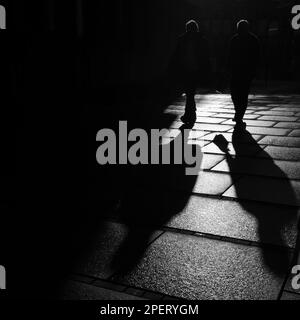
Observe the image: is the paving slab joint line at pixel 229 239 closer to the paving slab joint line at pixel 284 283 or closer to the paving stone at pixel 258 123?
the paving slab joint line at pixel 284 283

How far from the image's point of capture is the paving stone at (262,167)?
5.54 m

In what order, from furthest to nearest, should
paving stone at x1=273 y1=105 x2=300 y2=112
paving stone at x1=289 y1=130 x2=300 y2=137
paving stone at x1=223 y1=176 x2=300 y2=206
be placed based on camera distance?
paving stone at x1=273 y1=105 x2=300 y2=112
paving stone at x1=289 y1=130 x2=300 y2=137
paving stone at x1=223 y1=176 x2=300 y2=206

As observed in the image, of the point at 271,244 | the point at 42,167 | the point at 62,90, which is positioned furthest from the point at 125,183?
the point at 62,90

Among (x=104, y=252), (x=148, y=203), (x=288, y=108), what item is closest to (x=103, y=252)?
(x=104, y=252)

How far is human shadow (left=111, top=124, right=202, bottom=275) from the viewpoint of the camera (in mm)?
3395

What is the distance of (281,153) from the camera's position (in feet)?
21.8

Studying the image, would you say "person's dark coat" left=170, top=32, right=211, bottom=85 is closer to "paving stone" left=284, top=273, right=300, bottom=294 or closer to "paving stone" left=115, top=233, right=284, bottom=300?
"paving stone" left=115, top=233, right=284, bottom=300

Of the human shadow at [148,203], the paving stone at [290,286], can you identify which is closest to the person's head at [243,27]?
the human shadow at [148,203]

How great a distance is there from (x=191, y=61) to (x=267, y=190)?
4.78m

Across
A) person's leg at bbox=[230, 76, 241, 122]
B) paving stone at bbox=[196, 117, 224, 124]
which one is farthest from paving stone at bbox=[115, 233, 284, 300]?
paving stone at bbox=[196, 117, 224, 124]

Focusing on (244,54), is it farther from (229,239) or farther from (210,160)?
(229,239)

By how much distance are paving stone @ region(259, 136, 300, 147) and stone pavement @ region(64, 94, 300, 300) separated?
1.04 m
